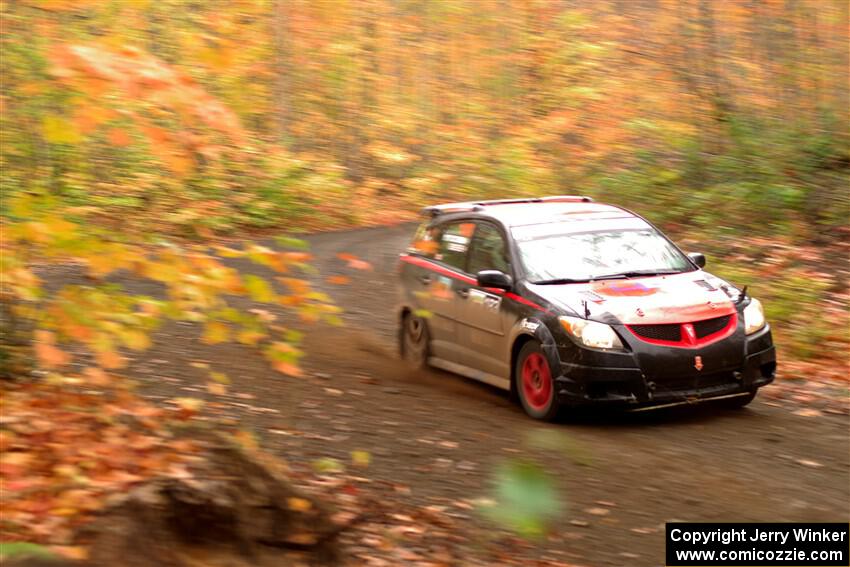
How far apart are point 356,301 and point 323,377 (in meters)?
6.07

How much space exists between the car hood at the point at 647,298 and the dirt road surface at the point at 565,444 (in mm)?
911

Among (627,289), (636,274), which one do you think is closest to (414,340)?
(636,274)

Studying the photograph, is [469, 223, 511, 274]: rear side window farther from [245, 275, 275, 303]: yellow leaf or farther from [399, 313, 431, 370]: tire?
[245, 275, 275, 303]: yellow leaf

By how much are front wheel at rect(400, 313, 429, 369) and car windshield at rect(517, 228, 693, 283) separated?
180cm

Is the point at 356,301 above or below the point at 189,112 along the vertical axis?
below

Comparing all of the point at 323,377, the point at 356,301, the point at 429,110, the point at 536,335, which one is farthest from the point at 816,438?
the point at 429,110

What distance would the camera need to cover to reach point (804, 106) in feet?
58.6

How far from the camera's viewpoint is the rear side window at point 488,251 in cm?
1027

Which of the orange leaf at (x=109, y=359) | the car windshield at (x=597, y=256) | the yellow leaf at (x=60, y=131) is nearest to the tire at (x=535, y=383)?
the car windshield at (x=597, y=256)

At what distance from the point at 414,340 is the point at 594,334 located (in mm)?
3203

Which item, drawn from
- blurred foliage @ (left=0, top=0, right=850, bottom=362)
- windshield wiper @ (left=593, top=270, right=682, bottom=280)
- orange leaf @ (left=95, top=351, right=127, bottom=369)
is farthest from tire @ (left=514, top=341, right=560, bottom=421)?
orange leaf @ (left=95, top=351, right=127, bottom=369)

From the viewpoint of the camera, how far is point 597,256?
32.8 feet

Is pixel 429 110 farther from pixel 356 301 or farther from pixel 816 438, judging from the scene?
pixel 816 438

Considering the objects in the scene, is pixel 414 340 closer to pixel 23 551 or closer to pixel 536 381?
pixel 536 381
